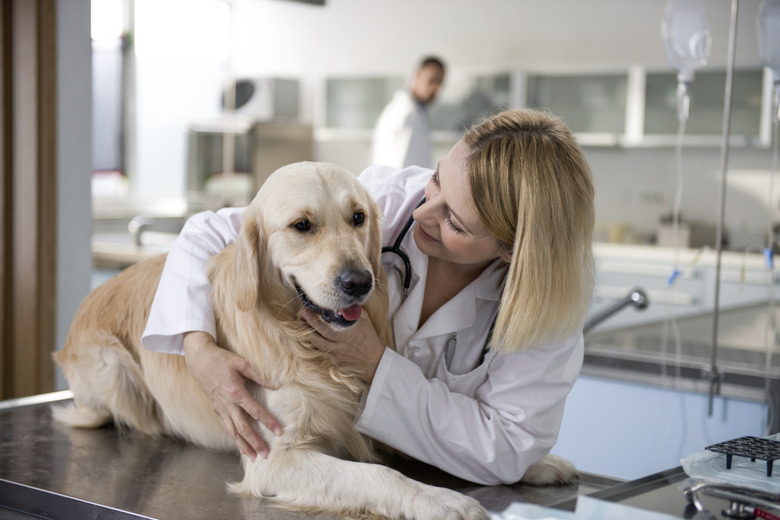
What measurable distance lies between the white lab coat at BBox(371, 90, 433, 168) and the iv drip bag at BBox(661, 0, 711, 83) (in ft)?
8.72

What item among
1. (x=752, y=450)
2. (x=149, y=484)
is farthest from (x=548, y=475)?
(x=149, y=484)

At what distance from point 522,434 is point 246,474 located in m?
0.48

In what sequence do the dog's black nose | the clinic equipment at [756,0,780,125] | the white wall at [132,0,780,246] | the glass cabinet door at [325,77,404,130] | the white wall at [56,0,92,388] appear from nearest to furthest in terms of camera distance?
1. the dog's black nose
2. the clinic equipment at [756,0,780,125]
3. the white wall at [56,0,92,388]
4. the white wall at [132,0,780,246]
5. the glass cabinet door at [325,77,404,130]

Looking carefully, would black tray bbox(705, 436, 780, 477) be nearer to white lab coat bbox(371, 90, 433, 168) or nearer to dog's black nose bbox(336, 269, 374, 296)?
dog's black nose bbox(336, 269, 374, 296)

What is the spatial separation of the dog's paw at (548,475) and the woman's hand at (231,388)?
481 mm

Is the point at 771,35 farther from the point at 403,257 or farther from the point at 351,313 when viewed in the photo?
the point at 351,313

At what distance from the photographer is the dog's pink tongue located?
1377mm

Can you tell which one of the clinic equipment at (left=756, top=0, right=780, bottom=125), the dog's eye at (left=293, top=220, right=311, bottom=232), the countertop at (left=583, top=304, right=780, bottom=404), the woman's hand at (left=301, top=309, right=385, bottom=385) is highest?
the clinic equipment at (left=756, top=0, right=780, bottom=125)

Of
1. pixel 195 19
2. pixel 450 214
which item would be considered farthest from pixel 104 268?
pixel 450 214

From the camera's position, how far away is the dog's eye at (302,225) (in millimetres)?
1386

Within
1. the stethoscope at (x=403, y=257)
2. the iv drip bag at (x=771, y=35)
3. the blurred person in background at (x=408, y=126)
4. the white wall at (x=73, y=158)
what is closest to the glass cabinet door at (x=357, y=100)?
the blurred person in background at (x=408, y=126)

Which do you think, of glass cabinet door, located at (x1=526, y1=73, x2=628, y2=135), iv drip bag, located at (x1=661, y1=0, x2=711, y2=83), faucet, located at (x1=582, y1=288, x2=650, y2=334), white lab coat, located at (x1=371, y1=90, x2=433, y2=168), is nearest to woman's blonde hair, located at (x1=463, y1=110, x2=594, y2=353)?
faucet, located at (x1=582, y1=288, x2=650, y2=334)

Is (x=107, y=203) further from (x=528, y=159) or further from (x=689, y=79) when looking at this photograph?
(x=528, y=159)

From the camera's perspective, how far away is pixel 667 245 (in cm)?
524
